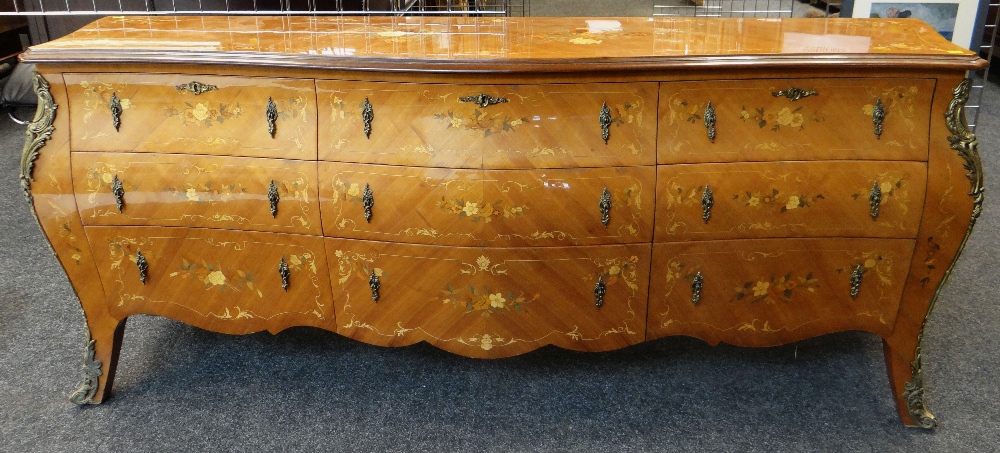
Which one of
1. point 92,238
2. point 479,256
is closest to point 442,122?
point 479,256

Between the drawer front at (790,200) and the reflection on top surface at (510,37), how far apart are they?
0.98 ft

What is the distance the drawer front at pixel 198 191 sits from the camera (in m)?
2.25

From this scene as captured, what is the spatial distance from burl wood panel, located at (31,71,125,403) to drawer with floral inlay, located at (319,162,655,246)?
727 mm

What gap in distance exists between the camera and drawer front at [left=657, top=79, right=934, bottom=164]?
6.98 feet

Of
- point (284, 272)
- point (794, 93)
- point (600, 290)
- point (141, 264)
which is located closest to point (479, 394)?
point (600, 290)

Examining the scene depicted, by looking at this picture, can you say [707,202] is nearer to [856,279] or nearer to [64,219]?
[856,279]

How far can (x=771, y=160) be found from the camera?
2178 millimetres

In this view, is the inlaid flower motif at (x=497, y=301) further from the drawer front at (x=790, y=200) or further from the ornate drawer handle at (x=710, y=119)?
the ornate drawer handle at (x=710, y=119)

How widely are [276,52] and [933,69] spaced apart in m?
1.64

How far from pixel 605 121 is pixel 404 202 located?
56cm

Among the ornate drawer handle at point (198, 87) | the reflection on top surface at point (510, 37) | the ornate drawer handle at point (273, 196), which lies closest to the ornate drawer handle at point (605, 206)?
the reflection on top surface at point (510, 37)

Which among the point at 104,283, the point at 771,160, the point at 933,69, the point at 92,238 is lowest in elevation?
the point at 104,283

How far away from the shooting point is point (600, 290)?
2.31m

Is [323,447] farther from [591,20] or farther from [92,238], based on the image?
[591,20]
